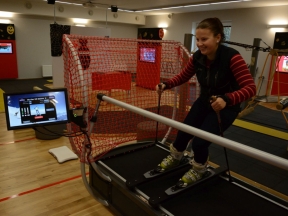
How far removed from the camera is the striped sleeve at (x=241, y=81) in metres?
1.55

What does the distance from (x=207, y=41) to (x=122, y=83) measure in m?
2.71

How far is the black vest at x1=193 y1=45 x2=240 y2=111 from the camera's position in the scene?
5.56 ft

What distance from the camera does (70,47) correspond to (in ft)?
6.69

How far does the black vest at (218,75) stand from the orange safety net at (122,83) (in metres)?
0.69

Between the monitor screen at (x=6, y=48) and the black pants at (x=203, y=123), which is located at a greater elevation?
the monitor screen at (x=6, y=48)

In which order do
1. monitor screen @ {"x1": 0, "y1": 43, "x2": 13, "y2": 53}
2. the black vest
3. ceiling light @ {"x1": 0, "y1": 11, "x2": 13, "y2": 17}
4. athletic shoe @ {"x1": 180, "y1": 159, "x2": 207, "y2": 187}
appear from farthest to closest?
1. monitor screen @ {"x1": 0, "y1": 43, "x2": 13, "y2": 53}
2. ceiling light @ {"x1": 0, "y1": 11, "x2": 13, "y2": 17}
3. athletic shoe @ {"x1": 180, "y1": 159, "x2": 207, "y2": 187}
4. the black vest

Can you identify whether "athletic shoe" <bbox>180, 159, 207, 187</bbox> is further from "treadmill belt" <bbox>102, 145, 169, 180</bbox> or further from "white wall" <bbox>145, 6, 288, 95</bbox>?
"white wall" <bbox>145, 6, 288, 95</bbox>

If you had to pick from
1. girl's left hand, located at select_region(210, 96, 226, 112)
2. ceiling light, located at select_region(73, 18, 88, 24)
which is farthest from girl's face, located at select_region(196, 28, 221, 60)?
ceiling light, located at select_region(73, 18, 88, 24)

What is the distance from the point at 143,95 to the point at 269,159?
2.56 metres

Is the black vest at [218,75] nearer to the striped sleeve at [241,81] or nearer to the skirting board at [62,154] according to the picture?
the striped sleeve at [241,81]

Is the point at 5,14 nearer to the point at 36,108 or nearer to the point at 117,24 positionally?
the point at 117,24

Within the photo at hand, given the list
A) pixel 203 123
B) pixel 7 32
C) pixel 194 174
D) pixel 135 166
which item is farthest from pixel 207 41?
pixel 7 32

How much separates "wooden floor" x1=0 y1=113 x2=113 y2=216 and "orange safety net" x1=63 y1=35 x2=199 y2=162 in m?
0.39

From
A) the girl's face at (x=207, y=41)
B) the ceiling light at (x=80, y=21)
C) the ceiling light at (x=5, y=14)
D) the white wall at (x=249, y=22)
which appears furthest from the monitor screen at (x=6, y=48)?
the girl's face at (x=207, y=41)
